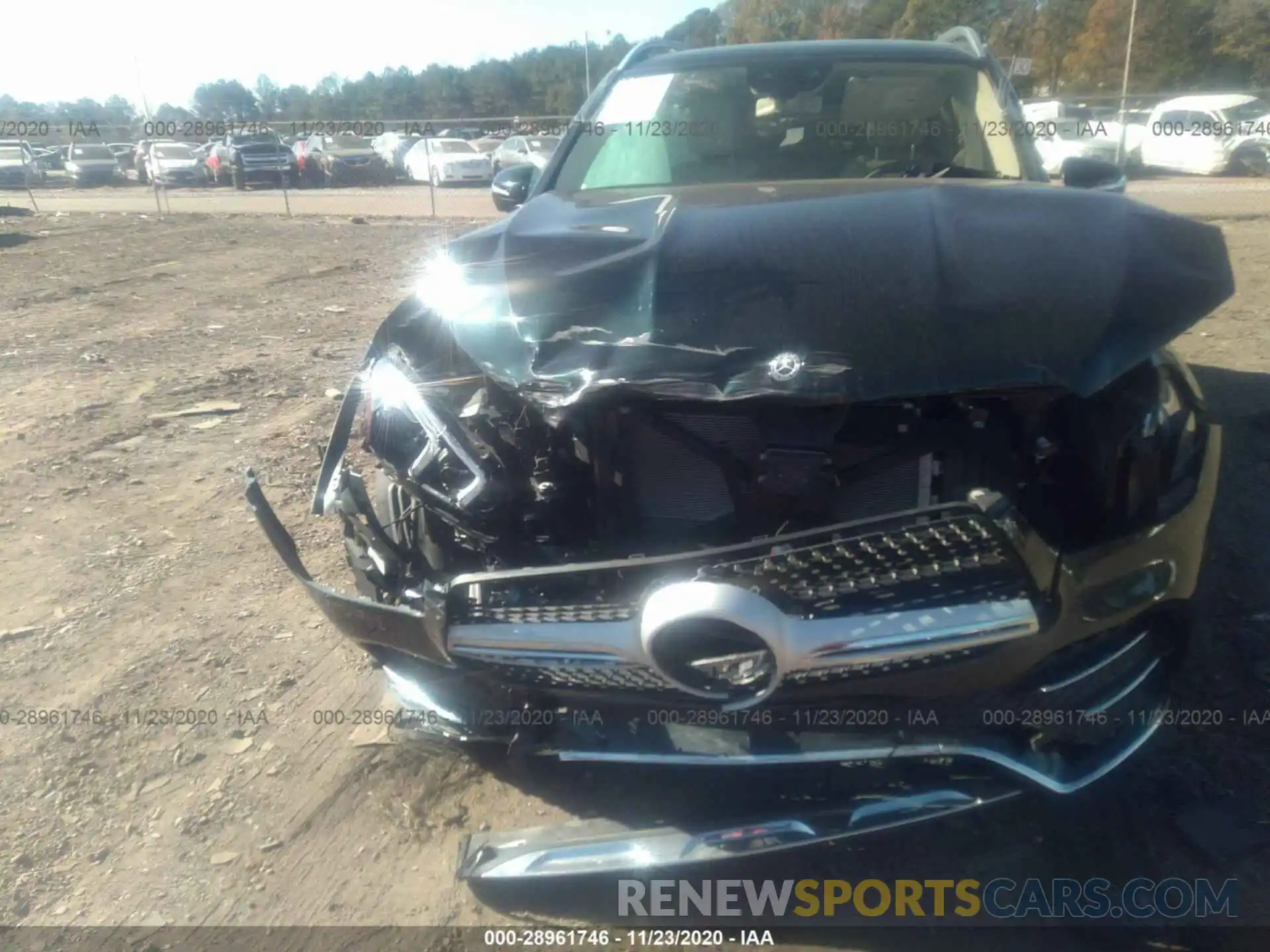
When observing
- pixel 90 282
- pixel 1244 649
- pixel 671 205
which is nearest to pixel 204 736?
pixel 671 205

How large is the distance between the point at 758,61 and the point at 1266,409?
3.20 meters

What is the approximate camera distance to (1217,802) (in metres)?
2.57

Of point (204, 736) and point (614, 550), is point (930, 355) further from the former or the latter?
point (204, 736)

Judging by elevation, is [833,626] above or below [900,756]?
above

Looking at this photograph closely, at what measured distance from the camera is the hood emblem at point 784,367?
209 centimetres

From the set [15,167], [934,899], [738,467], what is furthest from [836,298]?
[15,167]

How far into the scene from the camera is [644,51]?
4691 millimetres

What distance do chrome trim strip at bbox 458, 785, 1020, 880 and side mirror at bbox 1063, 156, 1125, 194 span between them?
8.81 feet

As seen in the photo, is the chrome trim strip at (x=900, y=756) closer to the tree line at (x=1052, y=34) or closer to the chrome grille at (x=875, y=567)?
the chrome grille at (x=875, y=567)

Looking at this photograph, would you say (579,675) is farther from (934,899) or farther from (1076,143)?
(1076,143)

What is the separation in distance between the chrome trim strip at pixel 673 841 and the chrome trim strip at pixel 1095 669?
0.78 ft

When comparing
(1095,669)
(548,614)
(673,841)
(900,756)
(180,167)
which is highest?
(180,167)

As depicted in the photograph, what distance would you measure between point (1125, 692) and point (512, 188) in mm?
3330

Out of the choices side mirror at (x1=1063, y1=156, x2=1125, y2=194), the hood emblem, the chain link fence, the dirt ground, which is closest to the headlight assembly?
the hood emblem
